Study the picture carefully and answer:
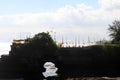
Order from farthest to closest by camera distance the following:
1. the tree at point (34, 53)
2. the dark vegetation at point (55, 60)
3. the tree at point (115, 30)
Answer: the tree at point (115, 30), the dark vegetation at point (55, 60), the tree at point (34, 53)

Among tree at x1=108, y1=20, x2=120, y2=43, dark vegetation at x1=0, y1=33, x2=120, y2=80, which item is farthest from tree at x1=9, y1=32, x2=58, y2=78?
tree at x1=108, y1=20, x2=120, y2=43

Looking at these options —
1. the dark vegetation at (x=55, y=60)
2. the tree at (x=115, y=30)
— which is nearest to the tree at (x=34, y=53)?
the dark vegetation at (x=55, y=60)

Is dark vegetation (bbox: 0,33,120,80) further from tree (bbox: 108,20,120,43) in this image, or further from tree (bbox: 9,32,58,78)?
tree (bbox: 108,20,120,43)

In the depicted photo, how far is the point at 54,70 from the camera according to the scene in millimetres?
86438

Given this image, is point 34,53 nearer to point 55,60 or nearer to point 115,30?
point 55,60

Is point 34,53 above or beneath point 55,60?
above

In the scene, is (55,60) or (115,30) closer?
(55,60)

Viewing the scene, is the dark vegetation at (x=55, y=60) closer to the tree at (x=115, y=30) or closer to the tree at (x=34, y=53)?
the tree at (x=34, y=53)

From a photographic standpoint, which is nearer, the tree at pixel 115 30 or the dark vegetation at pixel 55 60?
the dark vegetation at pixel 55 60

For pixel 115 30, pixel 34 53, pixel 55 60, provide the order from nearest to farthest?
pixel 34 53 → pixel 55 60 → pixel 115 30

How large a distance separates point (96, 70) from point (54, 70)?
9839mm

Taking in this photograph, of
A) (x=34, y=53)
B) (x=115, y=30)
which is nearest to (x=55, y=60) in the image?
(x=34, y=53)

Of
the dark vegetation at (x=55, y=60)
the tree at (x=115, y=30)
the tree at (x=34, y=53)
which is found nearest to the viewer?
the tree at (x=34, y=53)

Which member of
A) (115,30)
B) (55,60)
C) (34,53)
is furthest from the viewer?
(115,30)
